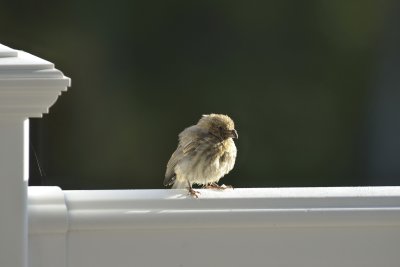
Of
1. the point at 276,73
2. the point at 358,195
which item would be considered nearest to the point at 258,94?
the point at 276,73

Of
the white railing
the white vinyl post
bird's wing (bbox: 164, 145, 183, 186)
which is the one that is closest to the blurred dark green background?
bird's wing (bbox: 164, 145, 183, 186)

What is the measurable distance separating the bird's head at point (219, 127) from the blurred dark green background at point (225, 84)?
3.04 metres

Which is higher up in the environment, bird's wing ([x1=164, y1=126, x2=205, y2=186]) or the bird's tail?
bird's wing ([x1=164, y1=126, x2=205, y2=186])

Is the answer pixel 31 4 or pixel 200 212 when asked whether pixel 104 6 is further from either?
pixel 200 212

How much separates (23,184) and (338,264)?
70 centimetres

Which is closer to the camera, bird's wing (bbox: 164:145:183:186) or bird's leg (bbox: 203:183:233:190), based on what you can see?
bird's leg (bbox: 203:183:233:190)

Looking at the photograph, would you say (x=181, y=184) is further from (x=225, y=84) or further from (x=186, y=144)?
(x=225, y=84)

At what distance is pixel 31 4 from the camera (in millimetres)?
7910

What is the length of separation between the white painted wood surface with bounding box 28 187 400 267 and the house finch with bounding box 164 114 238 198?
1586mm

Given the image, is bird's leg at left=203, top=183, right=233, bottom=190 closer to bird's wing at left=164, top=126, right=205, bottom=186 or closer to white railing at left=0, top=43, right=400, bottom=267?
bird's wing at left=164, top=126, right=205, bottom=186

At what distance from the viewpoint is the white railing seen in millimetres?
2512

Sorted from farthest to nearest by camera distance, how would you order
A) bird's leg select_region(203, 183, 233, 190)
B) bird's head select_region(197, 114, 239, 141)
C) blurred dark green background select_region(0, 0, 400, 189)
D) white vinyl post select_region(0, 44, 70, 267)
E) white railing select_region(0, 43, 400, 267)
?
blurred dark green background select_region(0, 0, 400, 189) → bird's head select_region(197, 114, 239, 141) → bird's leg select_region(203, 183, 233, 190) → white railing select_region(0, 43, 400, 267) → white vinyl post select_region(0, 44, 70, 267)

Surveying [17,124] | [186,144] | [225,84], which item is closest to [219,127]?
[186,144]

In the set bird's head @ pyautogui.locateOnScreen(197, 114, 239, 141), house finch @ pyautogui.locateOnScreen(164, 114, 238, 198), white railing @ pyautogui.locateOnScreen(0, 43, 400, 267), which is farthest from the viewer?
bird's head @ pyautogui.locateOnScreen(197, 114, 239, 141)
